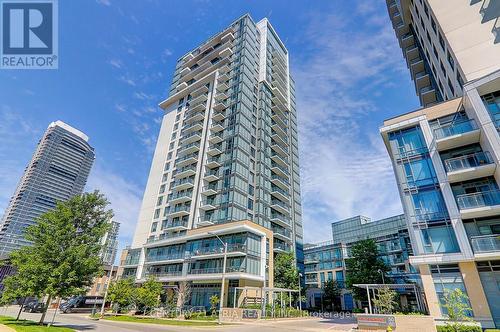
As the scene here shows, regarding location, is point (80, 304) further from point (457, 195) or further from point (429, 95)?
point (429, 95)

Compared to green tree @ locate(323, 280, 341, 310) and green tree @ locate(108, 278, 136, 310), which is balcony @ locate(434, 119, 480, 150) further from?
green tree @ locate(323, 280, 341, 310)

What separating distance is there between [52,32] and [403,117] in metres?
35.7

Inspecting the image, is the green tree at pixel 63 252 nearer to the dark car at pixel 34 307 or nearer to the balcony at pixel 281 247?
the dark car at pixel 34 307

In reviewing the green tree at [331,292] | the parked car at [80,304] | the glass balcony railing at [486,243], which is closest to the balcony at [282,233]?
the green tree at [331,292]

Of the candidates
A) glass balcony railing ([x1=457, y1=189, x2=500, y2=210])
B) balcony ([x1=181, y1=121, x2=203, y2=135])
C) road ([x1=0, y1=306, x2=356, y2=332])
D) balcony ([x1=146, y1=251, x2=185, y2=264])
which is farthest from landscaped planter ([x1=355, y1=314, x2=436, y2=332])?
balcony ([x1=181, y1=121, x2=203, y2=135])

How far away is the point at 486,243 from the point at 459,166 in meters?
7.10

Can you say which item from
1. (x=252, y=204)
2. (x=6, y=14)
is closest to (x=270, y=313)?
(x=252, y=204)

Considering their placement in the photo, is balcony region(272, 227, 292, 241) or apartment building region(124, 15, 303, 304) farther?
balcony region(272, 227, 292, 241)

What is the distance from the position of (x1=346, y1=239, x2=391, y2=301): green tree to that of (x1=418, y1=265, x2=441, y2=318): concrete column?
21.6m

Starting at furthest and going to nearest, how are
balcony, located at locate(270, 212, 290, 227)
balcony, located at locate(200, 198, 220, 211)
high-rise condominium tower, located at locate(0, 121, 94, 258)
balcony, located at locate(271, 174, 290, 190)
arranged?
high-rise condominium tower, located at locate(0, 121, 94, 258)
balcony, located at locate(271, 174, 290, 190)
balcony, located at locate(270, 212, 290, 227)
balcony, located at locate(200, 198, 220, 211)

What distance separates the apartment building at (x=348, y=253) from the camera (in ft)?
228

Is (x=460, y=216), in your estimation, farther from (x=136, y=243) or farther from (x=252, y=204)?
(x=136, y=243)

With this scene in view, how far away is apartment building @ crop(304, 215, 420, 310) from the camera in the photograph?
69562mm

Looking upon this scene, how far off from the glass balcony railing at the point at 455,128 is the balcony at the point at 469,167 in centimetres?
245
